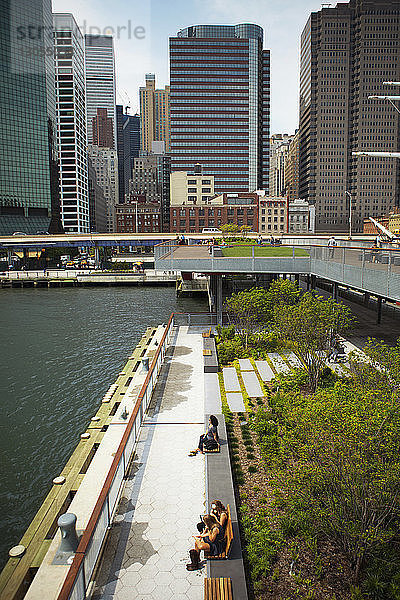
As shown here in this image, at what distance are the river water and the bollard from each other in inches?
124

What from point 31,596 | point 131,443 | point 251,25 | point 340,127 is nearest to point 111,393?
point 131,443

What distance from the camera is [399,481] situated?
357 inches

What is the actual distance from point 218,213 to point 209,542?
136m

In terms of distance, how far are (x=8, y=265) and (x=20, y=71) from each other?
9581cm

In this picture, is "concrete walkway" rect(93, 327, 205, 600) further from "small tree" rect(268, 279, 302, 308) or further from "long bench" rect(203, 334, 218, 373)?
"small tree" rect(268, 279, 302, 308)

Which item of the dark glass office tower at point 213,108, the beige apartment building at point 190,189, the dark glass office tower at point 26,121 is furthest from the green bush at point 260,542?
the dark glass office tower at point 26,121

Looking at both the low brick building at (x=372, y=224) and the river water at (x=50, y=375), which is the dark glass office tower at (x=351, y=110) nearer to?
the low brick building at (x=372, y=224)

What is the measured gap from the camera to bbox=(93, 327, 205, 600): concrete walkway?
31.6 ft

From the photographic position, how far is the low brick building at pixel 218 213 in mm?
141500

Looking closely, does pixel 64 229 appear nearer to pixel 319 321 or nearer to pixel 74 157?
pixel 74 157

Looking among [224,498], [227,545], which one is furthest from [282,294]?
[227,545]

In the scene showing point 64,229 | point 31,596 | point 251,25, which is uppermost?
point 251,25

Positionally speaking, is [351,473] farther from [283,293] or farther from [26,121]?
[26,121]

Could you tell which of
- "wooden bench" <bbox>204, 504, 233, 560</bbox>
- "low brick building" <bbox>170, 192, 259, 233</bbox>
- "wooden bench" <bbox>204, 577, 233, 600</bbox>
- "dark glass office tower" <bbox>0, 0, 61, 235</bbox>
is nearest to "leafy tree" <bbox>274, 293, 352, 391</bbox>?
"wooden bench" <bbox>204, 504, 233, 560</bbox>
